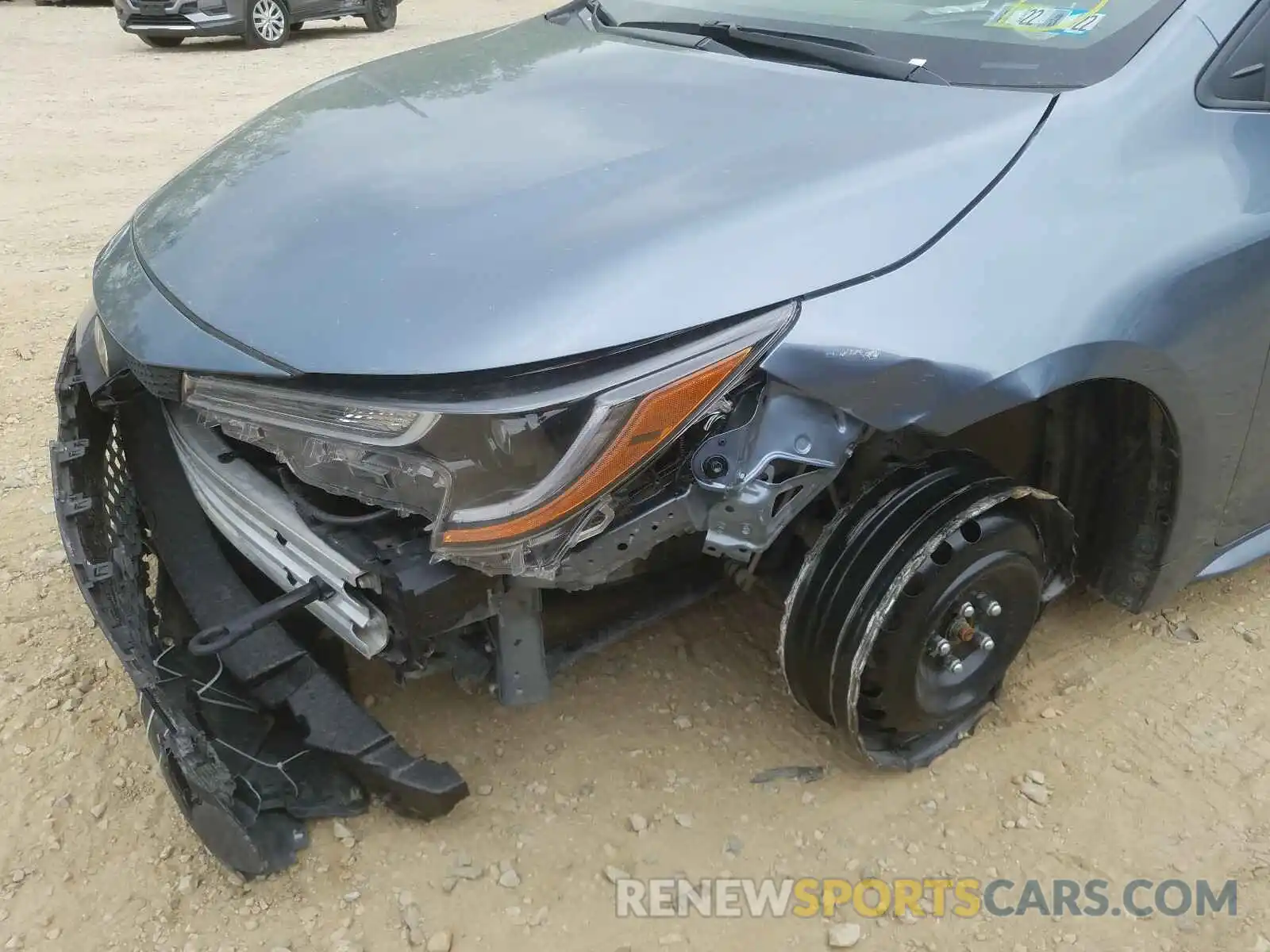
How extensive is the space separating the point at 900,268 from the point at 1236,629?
1.60 m

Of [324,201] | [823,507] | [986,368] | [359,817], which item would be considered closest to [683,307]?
[986,368]

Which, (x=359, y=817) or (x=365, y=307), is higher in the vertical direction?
(x=365, y=307)

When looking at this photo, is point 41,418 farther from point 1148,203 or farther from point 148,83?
point 148,83

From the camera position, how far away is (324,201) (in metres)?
1.86

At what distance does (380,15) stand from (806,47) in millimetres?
12106

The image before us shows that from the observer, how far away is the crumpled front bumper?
1756 millimetres

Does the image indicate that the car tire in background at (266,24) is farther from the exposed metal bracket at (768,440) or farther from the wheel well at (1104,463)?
the exposed metal bracket at (768,440)

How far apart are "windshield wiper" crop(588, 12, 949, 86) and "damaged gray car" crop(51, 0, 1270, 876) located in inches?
0.5

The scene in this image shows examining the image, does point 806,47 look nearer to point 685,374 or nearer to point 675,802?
point 685,374

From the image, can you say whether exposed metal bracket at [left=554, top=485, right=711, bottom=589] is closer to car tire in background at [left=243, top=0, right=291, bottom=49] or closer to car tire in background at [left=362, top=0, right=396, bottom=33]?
car tire in background at [left=243, top=0, right=291, bottom=49]

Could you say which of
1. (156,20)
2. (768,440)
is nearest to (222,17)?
(156,20)

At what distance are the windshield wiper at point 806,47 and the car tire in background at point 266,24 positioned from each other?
10.4m

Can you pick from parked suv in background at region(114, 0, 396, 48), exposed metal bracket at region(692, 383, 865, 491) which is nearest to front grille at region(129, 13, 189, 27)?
parked suv in background at region(114, 0, 396, 48)

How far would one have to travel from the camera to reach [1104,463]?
6.97 feet
